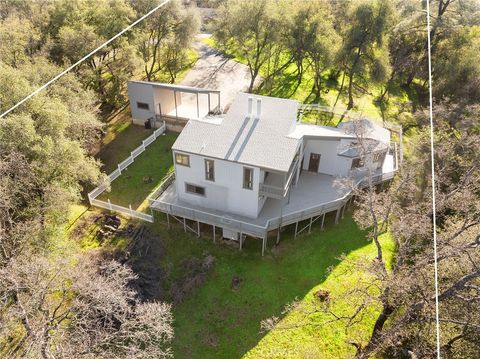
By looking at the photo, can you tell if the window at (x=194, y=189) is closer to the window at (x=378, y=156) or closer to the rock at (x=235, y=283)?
the rock at (x=235, y=283)

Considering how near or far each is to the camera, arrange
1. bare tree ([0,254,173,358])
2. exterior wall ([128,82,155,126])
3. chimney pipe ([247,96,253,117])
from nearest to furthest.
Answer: bare tree ([0,254,173,358]) → chimney pipe ([247,96,253,117]) → exterior wall ([128,82,155,126])

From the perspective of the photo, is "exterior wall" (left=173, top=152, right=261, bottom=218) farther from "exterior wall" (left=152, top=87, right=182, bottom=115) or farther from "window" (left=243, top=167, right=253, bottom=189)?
"exterior wall" (left=152, top=87, right=182, bottom=115)

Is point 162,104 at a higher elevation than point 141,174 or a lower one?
higher

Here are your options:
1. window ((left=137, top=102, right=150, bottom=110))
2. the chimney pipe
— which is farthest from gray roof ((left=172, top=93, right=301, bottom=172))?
window ((left=137, top=102, right=150, bottom=110))

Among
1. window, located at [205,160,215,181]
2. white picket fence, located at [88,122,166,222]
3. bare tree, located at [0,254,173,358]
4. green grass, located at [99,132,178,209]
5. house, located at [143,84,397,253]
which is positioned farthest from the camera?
green grass, located at [99,132,178,209]

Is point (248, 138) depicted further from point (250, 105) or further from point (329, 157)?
point (329, 157)

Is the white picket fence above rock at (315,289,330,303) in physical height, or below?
above

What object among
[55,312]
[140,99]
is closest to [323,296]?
[55,312]
